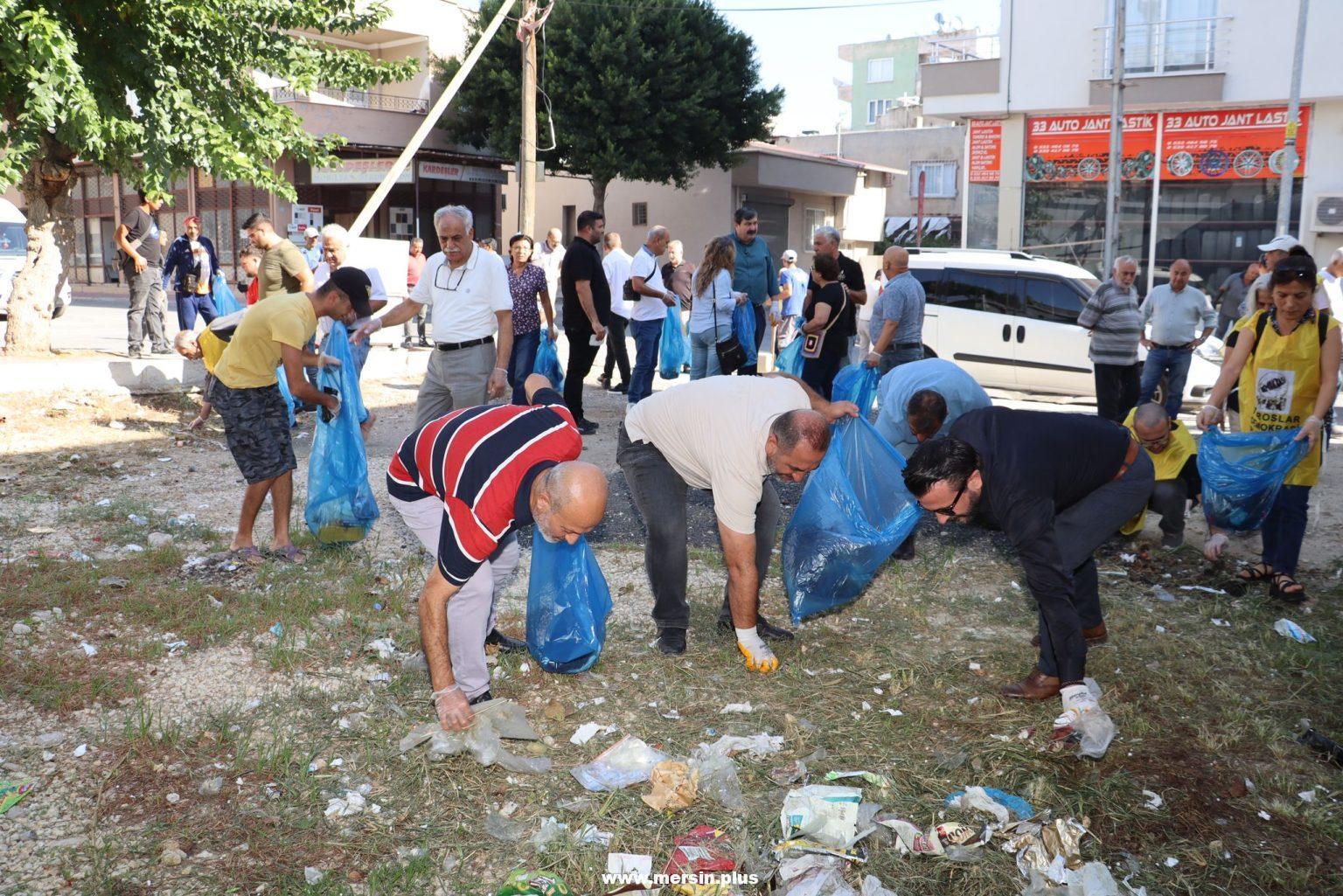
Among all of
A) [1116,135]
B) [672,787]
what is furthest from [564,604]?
[1116,135]

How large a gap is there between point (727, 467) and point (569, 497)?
921 millimetres

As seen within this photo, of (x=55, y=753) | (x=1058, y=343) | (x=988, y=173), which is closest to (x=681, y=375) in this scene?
(x=1058, y=343)

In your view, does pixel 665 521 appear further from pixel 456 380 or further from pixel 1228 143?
pixel 1228 143

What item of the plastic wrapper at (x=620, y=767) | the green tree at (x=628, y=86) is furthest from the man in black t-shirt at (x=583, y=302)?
the green tree at (x=628, y=86)

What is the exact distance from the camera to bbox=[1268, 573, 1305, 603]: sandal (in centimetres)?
504

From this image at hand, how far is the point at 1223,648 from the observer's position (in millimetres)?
4559

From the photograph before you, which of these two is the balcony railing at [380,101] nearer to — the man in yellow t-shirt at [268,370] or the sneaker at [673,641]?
the man in yellow t-shirt at [268,370]

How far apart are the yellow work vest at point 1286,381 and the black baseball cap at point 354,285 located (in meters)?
4.30

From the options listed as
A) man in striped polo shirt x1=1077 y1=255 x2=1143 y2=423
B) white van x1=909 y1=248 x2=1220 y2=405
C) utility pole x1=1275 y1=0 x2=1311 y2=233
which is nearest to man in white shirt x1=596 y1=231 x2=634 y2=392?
white van x1=909 y1=248 x2=1220 y2=405

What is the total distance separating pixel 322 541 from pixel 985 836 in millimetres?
3758

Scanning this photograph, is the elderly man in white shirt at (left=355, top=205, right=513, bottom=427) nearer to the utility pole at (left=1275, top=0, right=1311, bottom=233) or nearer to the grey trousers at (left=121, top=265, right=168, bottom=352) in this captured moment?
the grey trousers at (left=121, top=265, right=168, bottom=352)

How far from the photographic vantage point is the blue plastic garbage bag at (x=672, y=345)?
10.8 meters

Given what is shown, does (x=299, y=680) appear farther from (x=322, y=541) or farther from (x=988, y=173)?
(x=988, y=173)

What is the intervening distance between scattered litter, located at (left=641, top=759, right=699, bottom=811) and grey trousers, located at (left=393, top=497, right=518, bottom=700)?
0.76m
